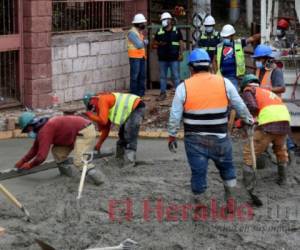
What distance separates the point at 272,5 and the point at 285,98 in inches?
58.8

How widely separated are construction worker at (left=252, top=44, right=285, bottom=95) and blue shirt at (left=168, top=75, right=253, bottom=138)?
1.81 meters

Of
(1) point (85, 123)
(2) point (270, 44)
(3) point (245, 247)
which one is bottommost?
(3) point (245, 247)

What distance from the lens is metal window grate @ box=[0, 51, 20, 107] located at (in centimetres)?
1153

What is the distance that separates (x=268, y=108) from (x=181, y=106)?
148cm

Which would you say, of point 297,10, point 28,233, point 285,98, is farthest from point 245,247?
point 297,10

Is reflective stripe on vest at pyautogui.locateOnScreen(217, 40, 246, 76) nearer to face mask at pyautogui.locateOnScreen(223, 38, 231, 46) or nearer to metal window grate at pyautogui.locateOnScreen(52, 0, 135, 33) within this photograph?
face mask at pyautogui.locateOnScreen(223, 38, 231, 46)

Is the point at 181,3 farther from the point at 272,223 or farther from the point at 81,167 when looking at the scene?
the point at 272,223

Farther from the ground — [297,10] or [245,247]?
[297,10]

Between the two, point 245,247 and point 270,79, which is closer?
point 245,247

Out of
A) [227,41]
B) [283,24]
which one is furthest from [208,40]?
[283,24]

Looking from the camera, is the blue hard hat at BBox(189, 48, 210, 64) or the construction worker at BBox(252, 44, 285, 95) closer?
the blue hard hat at BBox(189, 48, 210, 64)

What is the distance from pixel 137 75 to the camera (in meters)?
13.7

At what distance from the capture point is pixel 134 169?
29.5 ft

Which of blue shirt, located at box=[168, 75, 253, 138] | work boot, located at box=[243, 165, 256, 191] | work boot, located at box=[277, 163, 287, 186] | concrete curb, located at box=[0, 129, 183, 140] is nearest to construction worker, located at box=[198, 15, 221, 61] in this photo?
concrete curb, located at box=[0, 129, 183, 140]
